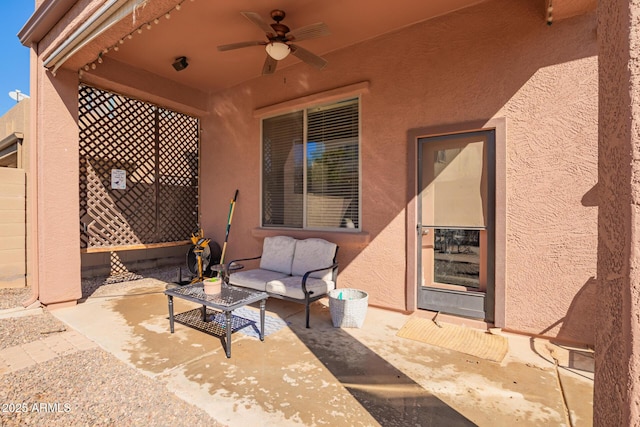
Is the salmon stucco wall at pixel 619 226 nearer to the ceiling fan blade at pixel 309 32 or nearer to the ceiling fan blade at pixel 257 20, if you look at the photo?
the ceiling fan blade at pixel 309 32

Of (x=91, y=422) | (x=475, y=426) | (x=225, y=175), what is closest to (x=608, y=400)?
(x=475, y=426)

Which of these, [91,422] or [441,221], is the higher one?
[441,221]

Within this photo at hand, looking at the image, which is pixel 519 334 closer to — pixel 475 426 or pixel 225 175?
pixel 475 426

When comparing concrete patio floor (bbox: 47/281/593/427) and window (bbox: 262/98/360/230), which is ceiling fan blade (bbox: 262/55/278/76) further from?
concrete patio floor (bbox: 47/281/593/427)

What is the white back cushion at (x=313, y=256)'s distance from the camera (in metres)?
4.04

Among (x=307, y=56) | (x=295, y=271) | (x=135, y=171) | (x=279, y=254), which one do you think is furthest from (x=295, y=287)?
(x=135, y=171)

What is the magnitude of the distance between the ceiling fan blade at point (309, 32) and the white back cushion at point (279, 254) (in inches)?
102

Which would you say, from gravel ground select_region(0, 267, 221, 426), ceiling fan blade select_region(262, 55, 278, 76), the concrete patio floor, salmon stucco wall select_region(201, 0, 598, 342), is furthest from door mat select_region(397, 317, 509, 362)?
ceiling fan blade select_region(262, 55, 278, 76)

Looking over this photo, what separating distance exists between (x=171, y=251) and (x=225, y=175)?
2.49 m

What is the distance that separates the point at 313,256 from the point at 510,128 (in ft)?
8.99

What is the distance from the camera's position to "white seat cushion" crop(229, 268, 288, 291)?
3.84 metres

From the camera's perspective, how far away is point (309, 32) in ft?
10.3

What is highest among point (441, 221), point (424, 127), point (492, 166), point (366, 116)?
point (366, 116)

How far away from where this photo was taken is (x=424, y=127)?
3660 mm
